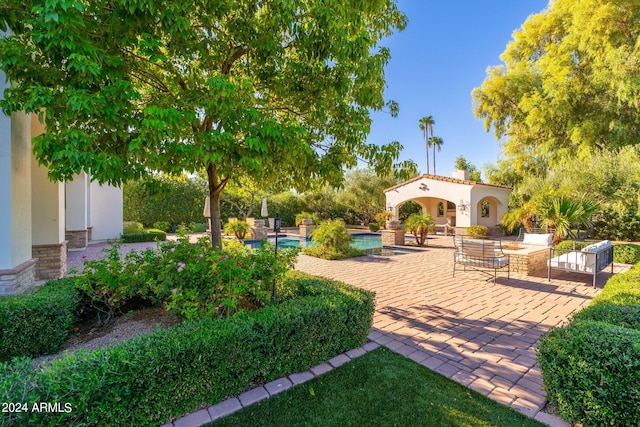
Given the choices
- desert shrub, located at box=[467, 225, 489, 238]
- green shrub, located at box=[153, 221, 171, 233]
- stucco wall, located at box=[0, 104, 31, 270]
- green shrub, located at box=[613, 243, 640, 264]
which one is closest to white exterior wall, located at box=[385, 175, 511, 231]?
desert shrub, located at box=[467, 225, 489, 238]

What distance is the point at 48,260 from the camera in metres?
7.46

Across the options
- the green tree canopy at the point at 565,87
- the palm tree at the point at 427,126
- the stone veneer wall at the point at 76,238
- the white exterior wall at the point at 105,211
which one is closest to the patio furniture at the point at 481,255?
the green tree canopy at the point at 565,87

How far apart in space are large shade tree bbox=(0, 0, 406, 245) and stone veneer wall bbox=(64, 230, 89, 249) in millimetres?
10457

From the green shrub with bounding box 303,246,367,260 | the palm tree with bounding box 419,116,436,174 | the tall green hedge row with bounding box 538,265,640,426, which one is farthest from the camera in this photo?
the palm tree with bounding box 419,116,436,174

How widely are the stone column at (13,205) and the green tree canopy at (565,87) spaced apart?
71.9 ft

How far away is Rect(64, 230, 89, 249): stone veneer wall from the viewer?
12.1 meters

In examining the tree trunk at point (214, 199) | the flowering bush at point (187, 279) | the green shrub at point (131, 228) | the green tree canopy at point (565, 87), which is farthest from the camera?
the green shrub at point (131, 228)

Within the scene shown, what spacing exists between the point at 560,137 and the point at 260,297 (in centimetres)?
2268

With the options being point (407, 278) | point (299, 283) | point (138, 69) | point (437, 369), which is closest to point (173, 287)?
point (299, 283)

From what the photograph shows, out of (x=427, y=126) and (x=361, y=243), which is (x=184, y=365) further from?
(x=427, y=126)

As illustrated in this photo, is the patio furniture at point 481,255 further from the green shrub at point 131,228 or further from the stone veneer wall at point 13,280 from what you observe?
the green shrub at point 131,228

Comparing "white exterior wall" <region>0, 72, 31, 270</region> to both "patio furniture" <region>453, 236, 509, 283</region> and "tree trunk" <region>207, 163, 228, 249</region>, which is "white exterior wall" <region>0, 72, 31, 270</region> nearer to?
"tree trunk" <region>207, 163, 228, 249</region>

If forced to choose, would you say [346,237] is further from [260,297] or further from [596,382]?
[596,382]

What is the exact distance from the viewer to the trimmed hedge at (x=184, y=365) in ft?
6.89
